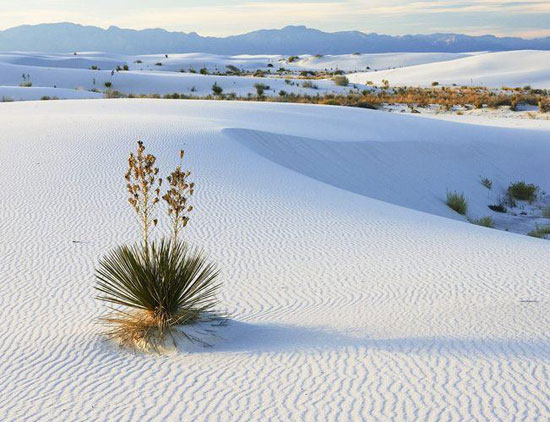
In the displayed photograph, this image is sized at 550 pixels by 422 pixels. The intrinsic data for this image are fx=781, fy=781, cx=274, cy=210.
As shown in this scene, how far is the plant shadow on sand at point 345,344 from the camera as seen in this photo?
5.29 metres

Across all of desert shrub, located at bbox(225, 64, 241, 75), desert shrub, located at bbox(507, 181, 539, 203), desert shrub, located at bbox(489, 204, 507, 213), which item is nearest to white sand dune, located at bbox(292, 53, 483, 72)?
desert shrub, located at bbox(225, 64, 241, 75)

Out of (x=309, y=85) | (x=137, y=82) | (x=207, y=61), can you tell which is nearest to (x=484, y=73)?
(x=309, y=85)

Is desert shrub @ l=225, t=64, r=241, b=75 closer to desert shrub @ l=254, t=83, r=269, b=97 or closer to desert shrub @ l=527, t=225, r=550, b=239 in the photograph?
desert shrub @ l=254, t=83, r=269, b=97

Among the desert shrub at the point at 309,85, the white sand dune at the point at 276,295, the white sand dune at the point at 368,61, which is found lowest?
the white sand dune at the point at 368,61

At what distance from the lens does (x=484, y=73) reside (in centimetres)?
6303

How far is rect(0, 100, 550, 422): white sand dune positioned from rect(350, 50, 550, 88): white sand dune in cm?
4194

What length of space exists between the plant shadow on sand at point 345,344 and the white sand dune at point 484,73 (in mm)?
49202

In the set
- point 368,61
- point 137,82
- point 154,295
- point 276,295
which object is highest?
point 154,295

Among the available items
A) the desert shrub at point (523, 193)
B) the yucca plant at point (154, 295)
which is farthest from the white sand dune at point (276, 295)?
the desert shrub at point (523, 193)

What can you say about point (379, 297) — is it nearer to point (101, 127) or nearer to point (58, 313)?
point (58, 313)

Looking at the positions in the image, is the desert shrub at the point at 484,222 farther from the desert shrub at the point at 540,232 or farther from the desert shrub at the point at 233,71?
the desert shrub at the point at 233,71

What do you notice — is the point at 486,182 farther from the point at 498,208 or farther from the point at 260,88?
the point at 260,88

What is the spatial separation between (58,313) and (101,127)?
9810 mm

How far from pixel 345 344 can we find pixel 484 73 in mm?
61038
